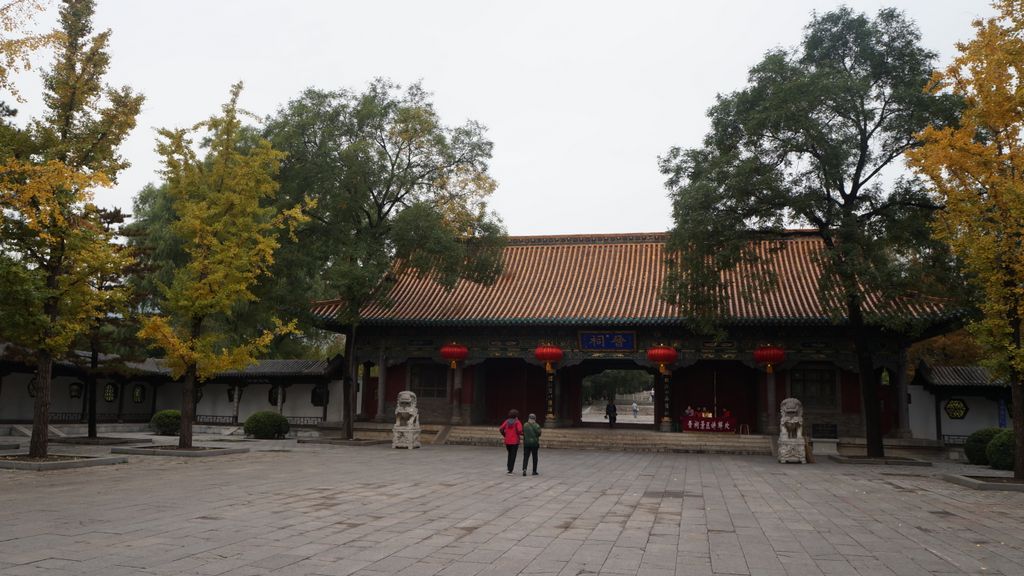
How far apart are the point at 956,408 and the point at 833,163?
1095 centimetres

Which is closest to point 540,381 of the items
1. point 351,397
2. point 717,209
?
point 351,397

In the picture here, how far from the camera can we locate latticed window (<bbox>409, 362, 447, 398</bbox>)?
23.8 m

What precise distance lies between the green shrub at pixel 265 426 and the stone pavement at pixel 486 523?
9115 mm

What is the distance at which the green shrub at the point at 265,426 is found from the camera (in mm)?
22391

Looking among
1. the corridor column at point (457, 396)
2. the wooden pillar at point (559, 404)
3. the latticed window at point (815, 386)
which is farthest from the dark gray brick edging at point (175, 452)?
the latticed window at point (815, 386)

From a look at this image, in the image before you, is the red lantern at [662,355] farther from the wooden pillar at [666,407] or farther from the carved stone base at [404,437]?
the carved stone base at [404,437]

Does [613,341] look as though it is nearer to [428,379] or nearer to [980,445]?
[428,379]

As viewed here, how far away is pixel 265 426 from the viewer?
22.4 metres

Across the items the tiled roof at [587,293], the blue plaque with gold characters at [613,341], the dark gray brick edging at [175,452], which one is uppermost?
the tiled roof at [587,293]

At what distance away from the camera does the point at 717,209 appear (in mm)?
17078

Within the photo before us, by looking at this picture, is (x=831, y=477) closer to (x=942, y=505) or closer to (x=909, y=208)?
(x=942, y=505)

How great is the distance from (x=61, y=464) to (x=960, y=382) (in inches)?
919

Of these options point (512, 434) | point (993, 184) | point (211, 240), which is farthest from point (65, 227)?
point (993, 184)

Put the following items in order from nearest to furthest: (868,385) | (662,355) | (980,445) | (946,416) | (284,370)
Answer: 1. (980,445)
2. (868,385)
3. (662,355)
4. (946,416)
5. (284,370)
